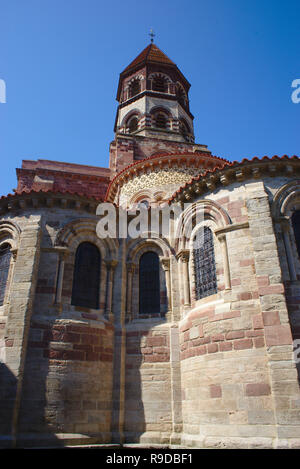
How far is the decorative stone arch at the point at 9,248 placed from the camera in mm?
10707

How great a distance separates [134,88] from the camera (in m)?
25.0

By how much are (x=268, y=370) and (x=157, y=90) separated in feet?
68.2

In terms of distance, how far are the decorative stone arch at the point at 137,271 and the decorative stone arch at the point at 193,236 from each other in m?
0.50

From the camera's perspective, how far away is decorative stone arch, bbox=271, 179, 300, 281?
930 cm

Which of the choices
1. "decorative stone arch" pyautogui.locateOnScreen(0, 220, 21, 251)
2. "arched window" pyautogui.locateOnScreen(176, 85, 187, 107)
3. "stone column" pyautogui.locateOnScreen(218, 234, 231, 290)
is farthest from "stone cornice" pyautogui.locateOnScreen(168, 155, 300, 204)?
"arched window" pyautogui.locateOnScreen(176, 85, 187, 107)

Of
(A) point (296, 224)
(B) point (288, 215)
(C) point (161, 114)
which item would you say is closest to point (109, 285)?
(B) point (288, 215)

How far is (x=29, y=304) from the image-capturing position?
33.1 ft

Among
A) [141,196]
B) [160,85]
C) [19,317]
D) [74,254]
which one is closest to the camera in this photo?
[19,317]

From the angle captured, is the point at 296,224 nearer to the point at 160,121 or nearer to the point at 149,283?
the point at 149,283

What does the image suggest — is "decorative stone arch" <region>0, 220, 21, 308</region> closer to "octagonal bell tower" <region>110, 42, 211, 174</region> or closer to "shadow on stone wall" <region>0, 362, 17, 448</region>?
"shadow on stone wall" <region>0, 362, 17, 448</region>

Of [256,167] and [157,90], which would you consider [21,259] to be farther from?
[157,90]

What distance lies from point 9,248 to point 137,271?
13.7 feet

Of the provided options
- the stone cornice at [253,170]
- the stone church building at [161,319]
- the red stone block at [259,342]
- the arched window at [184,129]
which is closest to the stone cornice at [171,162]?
the stone church building at [161,319]

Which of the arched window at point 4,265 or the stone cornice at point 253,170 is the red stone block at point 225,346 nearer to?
the stone cornice at point 253,170
